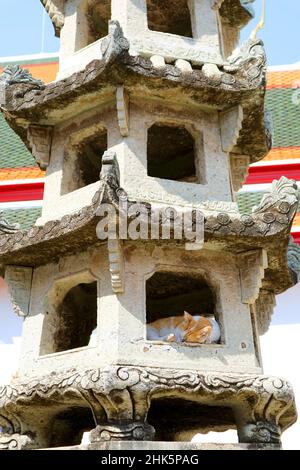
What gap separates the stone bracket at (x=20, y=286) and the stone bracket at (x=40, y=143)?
1510mm

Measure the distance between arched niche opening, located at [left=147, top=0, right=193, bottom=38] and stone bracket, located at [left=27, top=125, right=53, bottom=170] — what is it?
2567 millimetres

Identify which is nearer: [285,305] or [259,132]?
[259,132]

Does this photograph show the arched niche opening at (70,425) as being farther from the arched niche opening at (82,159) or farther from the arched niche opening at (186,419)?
the arched niche opening at (82,159)

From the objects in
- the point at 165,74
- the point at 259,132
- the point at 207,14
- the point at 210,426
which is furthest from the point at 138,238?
the point at 207,14

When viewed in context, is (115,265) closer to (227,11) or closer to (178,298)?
(178,298)

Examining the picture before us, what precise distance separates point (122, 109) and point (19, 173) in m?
6.35

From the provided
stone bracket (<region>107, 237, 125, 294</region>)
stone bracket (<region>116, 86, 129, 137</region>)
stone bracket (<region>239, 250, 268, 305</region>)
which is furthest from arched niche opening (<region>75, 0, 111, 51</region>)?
stone bracket (<region>239, 250, 268, 305</region>)

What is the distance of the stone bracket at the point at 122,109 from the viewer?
723cm

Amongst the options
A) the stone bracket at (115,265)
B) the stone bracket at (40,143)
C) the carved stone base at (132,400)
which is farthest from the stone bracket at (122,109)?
the carved stone base at (132,400)

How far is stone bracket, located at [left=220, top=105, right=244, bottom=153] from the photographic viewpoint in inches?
302

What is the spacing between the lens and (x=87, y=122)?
25.6 ft

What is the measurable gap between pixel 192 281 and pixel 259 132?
7.04 ft

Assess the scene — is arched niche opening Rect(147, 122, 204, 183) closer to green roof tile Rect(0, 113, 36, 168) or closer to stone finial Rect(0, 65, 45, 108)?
stone finial Rect(0, 65, 45, 108)
